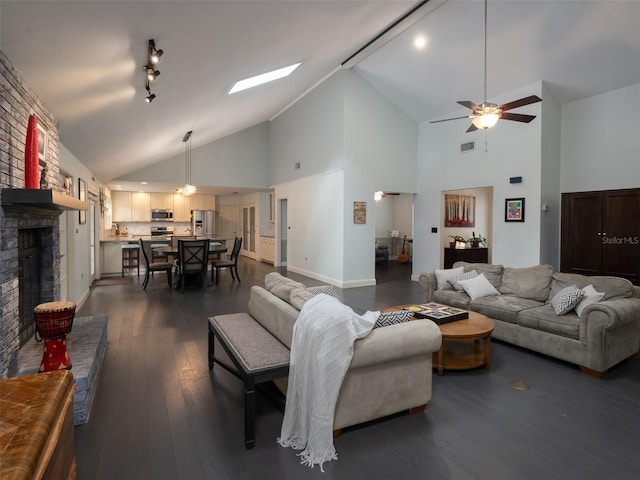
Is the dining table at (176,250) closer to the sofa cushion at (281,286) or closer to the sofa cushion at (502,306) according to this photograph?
the sofa cushion at (281,286)

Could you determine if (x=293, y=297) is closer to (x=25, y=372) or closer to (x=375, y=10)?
(x=25, y=372)

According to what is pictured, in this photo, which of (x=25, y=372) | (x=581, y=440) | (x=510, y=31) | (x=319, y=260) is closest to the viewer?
(x=581, y=440)

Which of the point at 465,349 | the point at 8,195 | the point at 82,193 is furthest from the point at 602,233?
the point at 82,193

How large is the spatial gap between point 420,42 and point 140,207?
8.99 meters

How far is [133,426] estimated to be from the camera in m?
2.29

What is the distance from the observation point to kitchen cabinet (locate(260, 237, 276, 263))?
10633 mm

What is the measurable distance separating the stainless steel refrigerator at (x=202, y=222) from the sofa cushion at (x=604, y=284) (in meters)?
9.98

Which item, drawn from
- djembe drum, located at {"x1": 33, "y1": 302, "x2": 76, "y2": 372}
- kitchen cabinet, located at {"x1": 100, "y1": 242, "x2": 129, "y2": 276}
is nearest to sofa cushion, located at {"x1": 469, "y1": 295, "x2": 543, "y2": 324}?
djembe drum, located at {"x1": 33, "y1": 302, "x2": 76, "y2": 372}

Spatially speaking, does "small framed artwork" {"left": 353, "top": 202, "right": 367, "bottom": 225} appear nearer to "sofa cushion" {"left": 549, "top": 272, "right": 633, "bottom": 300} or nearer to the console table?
the console table

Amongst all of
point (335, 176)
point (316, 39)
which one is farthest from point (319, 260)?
point (316, 39)

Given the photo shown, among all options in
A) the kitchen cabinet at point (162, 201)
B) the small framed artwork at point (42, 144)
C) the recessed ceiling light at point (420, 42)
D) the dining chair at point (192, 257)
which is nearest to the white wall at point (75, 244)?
the small framed artwork at point (42, 144)

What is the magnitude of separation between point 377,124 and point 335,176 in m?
1.41

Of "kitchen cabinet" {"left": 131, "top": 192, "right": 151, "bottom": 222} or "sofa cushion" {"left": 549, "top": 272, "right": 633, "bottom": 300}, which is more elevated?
"kitchen cabinet" {"left": 131, "top": 192, "right": 151, "bottom": 222}

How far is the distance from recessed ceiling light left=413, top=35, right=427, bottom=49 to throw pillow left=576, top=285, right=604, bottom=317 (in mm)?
4379
